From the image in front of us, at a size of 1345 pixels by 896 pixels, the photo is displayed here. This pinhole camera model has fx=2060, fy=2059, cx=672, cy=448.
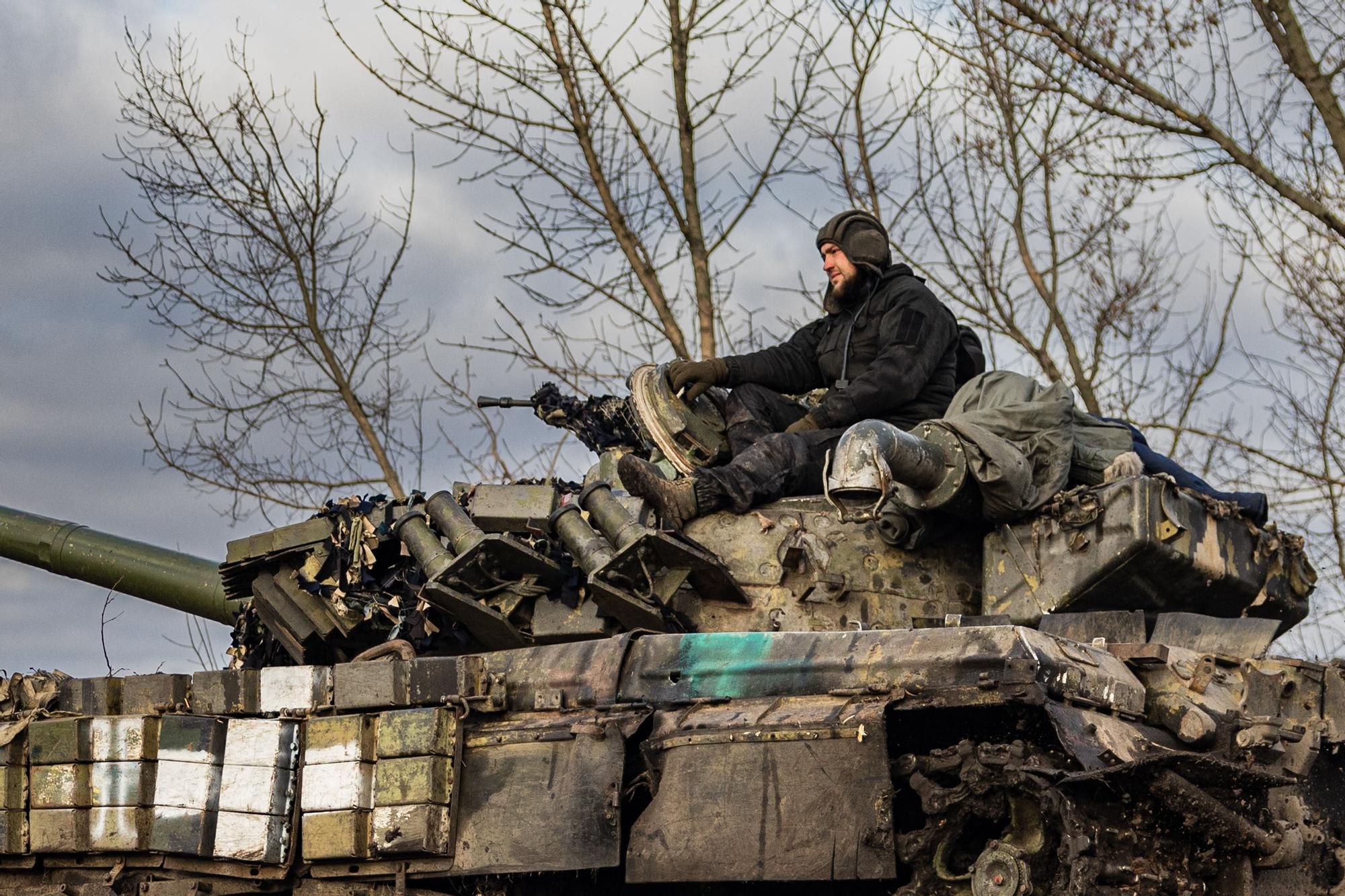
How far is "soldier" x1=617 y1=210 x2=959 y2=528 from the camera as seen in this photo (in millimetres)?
9875

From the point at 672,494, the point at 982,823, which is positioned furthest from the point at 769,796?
the point at 672,494

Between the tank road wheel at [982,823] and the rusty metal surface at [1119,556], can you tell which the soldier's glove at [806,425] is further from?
the tank road wheel at [982,823]

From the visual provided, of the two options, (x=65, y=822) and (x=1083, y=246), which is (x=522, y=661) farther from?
(x=1083, y=246)

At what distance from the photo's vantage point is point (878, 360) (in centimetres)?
1033

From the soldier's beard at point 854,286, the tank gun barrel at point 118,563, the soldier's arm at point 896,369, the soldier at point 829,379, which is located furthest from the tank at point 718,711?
the tank gun barrel at point 118,563

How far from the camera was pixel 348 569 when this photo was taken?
412 inches

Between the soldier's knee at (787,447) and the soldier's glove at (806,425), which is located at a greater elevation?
the soldier's glove at (806,425)

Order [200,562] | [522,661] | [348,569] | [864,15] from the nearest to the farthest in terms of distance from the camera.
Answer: [522,661], [348,569], [200,562], [864,15]

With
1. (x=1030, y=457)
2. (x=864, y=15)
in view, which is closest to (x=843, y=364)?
(x=1030, y=457)

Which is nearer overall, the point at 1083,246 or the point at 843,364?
the point at 843,364

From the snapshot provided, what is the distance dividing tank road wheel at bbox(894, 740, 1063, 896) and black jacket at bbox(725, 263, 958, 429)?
3.01 meters

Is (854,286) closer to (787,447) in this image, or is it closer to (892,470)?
(787,447)

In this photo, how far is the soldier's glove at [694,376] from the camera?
1087cm

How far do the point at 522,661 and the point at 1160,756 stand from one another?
289 cm
